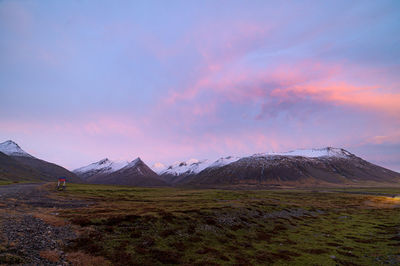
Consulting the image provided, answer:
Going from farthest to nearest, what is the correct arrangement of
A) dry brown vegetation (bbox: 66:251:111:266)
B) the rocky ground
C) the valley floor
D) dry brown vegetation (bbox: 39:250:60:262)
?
the valley floor < dry brown vegetation (bbox: 66:251:111:266) < dry brown vegetation (bbox: 39:250:60:262) < the rocky ground

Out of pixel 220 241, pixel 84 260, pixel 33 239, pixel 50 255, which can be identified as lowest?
pixel 220 241

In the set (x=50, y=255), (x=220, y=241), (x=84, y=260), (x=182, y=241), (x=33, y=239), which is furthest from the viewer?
(x=220, y=241)

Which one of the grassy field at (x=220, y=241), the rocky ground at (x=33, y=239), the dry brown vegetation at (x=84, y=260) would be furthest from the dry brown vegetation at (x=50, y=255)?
the grassy field at (x=220, y=241)

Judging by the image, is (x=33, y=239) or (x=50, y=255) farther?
(x=33, y=239)

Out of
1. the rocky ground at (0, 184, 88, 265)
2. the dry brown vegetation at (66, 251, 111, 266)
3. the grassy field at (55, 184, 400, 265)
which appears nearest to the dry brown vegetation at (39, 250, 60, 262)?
the rocky ground at (0, 184, 88, 265)

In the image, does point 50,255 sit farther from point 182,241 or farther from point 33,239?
point 182,241

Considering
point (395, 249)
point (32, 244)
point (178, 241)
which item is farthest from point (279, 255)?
point (32, 244)

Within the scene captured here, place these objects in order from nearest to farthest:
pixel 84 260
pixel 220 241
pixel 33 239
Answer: pixel 84 260 → pixel 33 239 → pixel 220 241

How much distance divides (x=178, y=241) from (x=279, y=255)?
15094 millimetres

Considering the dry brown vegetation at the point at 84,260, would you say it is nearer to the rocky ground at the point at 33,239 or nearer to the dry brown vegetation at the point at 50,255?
the rocky ground at the point at 33,239

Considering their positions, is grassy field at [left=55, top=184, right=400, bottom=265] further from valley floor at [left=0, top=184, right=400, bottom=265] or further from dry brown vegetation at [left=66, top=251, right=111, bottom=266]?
dry brown vegetation at [left=66, top=251, right=111, bottom=266]

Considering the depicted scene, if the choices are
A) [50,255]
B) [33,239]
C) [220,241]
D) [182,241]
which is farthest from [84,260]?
[220,241]

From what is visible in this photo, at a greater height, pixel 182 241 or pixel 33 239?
pixel 33 239

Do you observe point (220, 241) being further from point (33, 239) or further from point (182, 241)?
point (33, 239)
